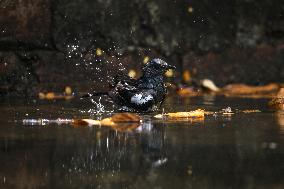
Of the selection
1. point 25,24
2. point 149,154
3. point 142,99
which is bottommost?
point 149,154

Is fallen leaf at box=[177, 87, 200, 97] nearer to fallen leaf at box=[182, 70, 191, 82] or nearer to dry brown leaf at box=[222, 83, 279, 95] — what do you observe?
fallen leaf at box=[182, 70, 191, 82]

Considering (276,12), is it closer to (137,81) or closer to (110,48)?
(110,48)

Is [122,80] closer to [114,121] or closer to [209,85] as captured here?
[114,121]

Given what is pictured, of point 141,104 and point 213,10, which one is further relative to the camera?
point 213,10

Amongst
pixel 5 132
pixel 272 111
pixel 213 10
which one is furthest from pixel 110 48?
pixel 5 132

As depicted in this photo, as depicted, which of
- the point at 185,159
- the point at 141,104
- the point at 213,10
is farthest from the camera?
the point at 213,10

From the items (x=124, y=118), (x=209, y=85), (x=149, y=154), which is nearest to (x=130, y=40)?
(x=209, y=85)

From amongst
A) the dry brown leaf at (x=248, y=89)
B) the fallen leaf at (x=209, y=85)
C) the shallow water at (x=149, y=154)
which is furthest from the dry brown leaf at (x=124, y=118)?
the fallen leaf at (x=209, y=85)
